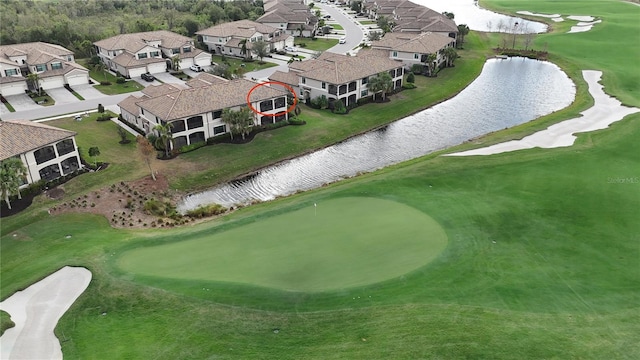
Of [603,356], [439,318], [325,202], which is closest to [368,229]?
[325,202]

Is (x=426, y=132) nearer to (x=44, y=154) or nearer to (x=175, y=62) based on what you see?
(x=44, y=154)

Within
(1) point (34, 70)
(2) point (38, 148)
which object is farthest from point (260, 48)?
(2) point (38, 148)

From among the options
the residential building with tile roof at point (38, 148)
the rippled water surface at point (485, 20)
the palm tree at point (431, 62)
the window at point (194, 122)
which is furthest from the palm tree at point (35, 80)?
the rippled water surface at point (485, 20)

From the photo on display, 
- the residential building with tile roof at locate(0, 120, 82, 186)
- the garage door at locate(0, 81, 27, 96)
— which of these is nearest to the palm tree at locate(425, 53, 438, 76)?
the residential building with tile roof at locate(0, 120, 82, 186)

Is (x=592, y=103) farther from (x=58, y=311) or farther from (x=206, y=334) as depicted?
(x=58, y=311)

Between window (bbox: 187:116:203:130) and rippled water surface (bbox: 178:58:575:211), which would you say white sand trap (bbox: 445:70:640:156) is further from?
window (bbox: 187:116:203:130)

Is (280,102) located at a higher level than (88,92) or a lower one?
higher
